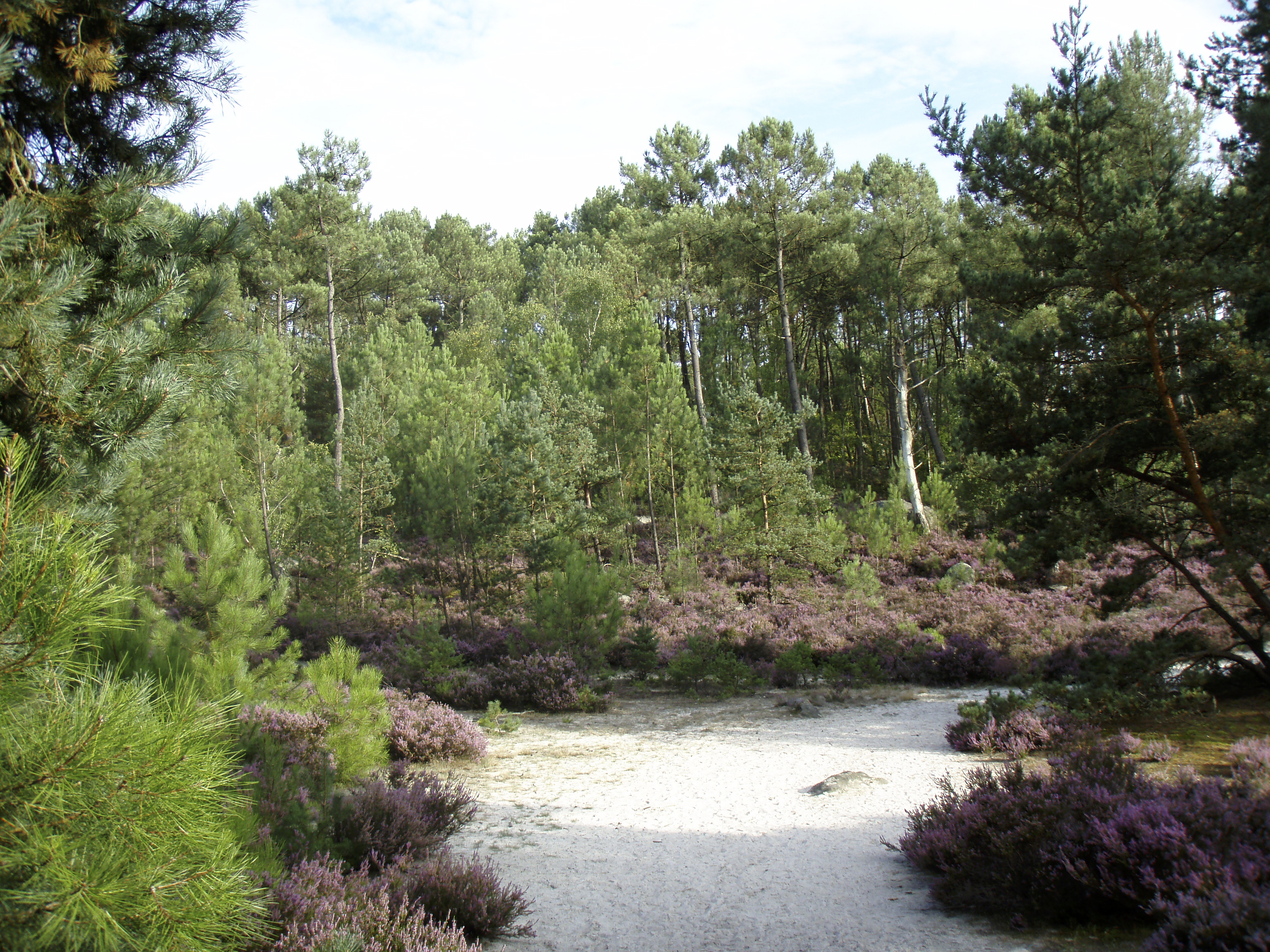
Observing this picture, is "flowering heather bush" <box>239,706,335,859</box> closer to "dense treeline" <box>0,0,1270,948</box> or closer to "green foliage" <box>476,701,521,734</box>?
"dense treeline" <box>0,0,1270,948</box>

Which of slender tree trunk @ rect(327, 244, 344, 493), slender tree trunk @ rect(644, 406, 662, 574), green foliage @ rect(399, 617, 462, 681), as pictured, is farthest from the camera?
slender tree trunk @ rect(327, 244, 344, 493)

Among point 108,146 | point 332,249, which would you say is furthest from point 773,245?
point 108,146

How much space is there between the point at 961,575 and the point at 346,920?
16847 mm

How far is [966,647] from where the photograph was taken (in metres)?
11.4

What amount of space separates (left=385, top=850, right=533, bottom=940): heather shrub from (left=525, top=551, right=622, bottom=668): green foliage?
7.66 meters

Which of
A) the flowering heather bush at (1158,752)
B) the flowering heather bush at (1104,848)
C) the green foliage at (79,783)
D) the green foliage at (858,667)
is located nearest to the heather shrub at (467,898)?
the green foliage at (79,783)

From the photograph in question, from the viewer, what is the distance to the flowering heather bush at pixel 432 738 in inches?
293

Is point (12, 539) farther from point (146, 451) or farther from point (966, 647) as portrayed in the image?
point (966, 647)

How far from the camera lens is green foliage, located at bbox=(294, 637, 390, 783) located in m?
5.91

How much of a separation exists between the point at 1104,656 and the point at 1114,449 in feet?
6.77

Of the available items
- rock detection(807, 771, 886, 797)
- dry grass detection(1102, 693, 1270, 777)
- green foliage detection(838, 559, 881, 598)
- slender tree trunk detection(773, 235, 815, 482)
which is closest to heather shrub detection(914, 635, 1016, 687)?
green foliage detection(838, 559, 881, 598)

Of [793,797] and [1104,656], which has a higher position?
[1104,656]

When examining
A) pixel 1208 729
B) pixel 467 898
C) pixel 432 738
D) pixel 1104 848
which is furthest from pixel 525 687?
pixel 1104 848

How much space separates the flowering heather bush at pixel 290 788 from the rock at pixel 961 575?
14.9m
